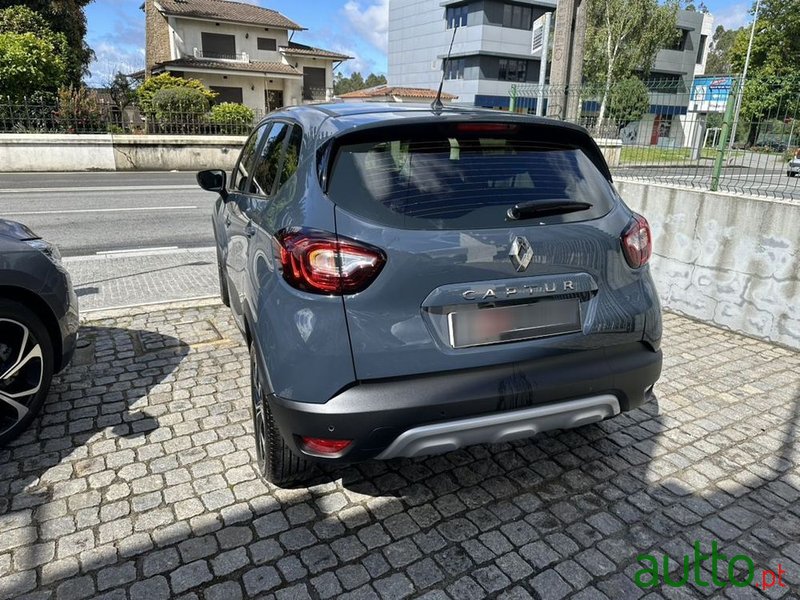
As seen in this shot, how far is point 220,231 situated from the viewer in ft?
15.1

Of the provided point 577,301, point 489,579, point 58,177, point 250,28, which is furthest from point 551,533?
point 250,28

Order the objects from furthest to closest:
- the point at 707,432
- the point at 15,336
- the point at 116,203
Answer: the point at 116,203
the point at 707,432
the point at 15,336

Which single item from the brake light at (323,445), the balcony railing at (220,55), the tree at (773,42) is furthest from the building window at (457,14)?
the brake light at (323,445)

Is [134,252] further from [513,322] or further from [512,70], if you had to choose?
[512,70]

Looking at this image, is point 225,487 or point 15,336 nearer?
point 225,487

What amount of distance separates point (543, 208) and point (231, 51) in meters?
47.1

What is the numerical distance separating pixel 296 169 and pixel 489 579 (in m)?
1.95

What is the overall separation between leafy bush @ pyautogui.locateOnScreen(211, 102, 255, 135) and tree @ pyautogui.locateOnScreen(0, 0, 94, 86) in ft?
28.8

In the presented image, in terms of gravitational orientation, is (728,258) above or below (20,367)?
above

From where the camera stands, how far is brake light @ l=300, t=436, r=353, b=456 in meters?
2.29

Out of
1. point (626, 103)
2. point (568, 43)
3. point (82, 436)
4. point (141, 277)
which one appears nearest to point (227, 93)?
point (568, 43)

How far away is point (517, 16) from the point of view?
53750mm

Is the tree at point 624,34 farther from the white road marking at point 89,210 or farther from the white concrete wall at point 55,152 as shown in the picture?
the white road marking at point 89,210

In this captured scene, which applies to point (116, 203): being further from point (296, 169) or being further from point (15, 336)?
point (296, 169)
